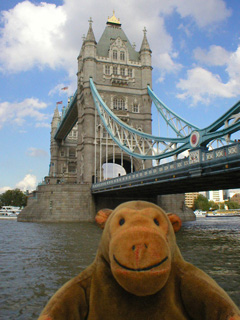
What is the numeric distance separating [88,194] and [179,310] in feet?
105

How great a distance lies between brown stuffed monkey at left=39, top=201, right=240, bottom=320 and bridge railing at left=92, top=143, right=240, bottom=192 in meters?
11.3

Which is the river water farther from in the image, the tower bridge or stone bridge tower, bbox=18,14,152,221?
stone bridge tower, bbox=18,14,152,221

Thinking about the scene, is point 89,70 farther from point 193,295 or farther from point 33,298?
point 193,295

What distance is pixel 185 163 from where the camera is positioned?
16703mm

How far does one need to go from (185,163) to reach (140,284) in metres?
15.1

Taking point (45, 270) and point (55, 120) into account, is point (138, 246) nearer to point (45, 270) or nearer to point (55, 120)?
point (45, 270)

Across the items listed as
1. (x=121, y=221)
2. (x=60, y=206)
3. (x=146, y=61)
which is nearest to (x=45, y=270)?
(x=121, y=221)

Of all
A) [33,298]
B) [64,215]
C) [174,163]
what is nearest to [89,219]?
[64,215]

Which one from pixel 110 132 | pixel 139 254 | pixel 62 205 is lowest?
pixel 139 254

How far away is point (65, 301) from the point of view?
242 centimetres

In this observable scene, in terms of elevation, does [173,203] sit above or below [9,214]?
above

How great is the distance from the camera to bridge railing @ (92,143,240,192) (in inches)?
526

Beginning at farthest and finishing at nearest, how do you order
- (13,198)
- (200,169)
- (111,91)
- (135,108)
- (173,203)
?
1. (13,198)
2. (135,108)
3. (111,91)
4. (173,203)
5. (200,169)

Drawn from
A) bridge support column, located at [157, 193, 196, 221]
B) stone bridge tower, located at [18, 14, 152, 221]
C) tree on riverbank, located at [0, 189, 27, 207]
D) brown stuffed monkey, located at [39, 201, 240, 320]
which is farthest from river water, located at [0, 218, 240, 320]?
tree on riverbank, located at [0, 189, 27, 207]
